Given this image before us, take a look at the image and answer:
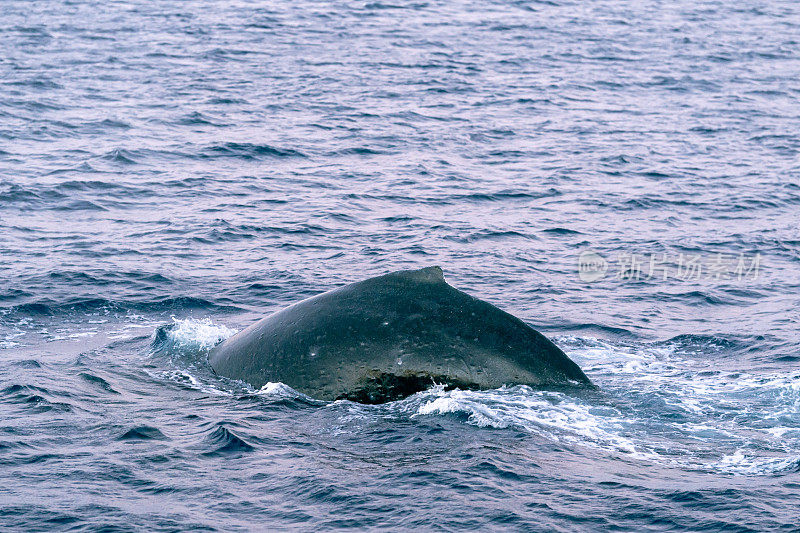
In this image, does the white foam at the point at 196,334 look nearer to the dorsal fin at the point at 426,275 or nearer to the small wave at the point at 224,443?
the small wave at the point at 224,443

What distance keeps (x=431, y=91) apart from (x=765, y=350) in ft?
65.5

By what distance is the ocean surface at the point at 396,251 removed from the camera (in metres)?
10.0

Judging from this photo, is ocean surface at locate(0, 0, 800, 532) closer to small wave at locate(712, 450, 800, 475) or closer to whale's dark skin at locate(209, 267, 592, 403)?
small wave at locate(712, 450, 800, 475)

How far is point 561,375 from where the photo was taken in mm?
11570

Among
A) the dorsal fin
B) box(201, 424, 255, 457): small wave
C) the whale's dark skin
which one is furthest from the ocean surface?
the dorsal fin

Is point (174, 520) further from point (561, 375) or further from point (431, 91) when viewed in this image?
point (431, 91)

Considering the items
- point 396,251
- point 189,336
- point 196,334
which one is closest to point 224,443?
point 189,336

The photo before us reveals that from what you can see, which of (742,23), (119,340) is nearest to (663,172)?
(119,340)
